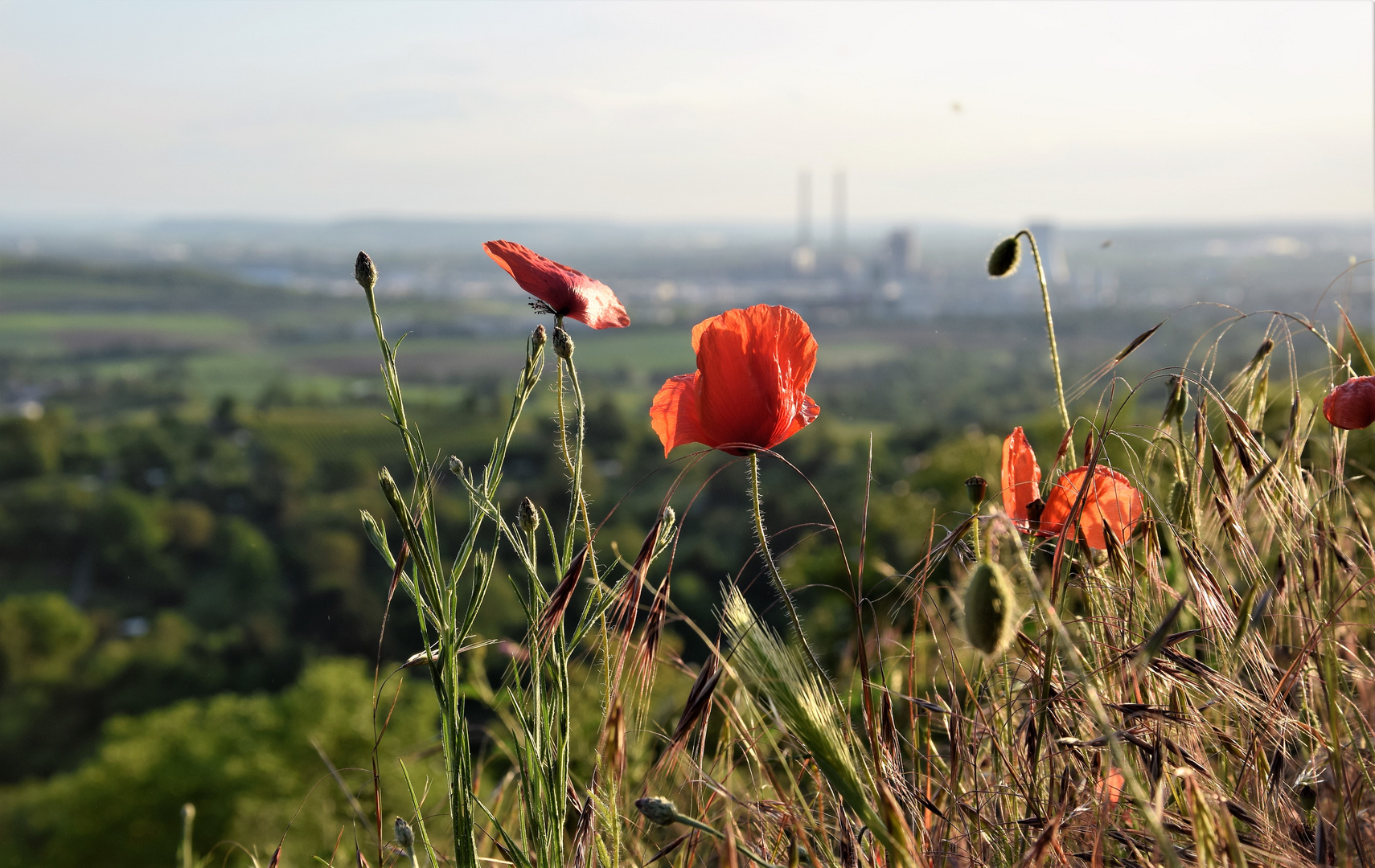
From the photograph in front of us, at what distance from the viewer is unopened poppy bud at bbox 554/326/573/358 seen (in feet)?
2.75

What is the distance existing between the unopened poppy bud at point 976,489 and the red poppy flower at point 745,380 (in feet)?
0.55

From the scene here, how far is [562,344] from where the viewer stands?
847 mm

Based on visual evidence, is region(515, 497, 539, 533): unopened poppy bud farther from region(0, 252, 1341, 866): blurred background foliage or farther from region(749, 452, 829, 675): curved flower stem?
region(0, 252, 1341, 866): blurred background foliage

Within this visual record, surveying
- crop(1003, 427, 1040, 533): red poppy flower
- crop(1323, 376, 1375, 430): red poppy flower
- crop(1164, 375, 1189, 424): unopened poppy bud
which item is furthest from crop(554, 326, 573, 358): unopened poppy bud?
crop(1323, 376, 1375, 430): red poppy flower

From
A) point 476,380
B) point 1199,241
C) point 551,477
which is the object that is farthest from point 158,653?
point 1199,241

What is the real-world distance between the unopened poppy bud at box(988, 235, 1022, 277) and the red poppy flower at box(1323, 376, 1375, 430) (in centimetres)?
39

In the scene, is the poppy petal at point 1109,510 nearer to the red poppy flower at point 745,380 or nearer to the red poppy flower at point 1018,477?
the red poppy flower at point 1018,477

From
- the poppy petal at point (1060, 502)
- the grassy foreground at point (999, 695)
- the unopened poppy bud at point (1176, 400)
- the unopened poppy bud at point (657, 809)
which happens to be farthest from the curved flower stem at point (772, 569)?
the unopened poppy bud at point (1176, 400)

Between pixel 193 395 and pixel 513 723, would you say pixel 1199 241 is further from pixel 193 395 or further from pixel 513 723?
pixel 193 395

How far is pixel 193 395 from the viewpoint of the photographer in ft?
141

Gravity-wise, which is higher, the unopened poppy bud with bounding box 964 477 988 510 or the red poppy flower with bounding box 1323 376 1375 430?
the red poppy flower with bounding box 1323 376 1375 430

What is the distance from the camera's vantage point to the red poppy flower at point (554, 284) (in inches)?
36.2

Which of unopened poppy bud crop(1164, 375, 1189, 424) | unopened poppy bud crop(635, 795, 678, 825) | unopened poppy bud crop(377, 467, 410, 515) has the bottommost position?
unopened poppy bud crop(635, 795, 678, 825)

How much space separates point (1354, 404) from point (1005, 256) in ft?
1.38
